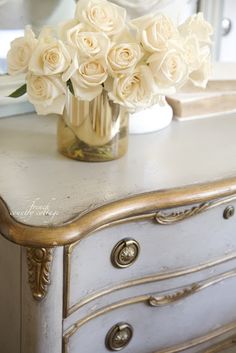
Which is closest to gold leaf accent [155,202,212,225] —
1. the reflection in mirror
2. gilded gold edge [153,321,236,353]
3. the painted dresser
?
the painted dresser

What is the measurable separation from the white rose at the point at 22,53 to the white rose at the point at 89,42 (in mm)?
70

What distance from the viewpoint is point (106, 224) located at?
33.9 inches

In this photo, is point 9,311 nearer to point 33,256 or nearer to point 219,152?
point 33,256

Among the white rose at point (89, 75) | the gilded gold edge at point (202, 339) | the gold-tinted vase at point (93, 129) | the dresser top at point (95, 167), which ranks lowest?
the gilded gold edge at point (202, 339)

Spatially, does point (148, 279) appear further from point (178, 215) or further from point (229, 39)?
point (229, 39)

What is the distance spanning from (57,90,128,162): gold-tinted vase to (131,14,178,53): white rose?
0.12 meters

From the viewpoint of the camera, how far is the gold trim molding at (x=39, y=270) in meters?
0.81

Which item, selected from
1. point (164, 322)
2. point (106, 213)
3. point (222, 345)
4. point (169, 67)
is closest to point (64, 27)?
point (169, 67)

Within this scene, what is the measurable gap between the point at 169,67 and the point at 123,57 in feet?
0.23

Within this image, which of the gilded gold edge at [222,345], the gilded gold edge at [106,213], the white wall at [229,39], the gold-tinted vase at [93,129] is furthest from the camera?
the white wall at [229,39]

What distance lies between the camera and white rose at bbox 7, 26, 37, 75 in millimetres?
928

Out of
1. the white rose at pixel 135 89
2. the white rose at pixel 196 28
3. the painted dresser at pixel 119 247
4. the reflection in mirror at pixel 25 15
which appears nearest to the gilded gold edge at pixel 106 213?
the painted dresser at pixel 119 247

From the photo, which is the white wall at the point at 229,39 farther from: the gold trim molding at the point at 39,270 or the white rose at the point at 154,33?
the gold trim molding at the point at 39,270

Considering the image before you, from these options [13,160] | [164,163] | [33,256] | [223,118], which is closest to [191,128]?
[223,118]
